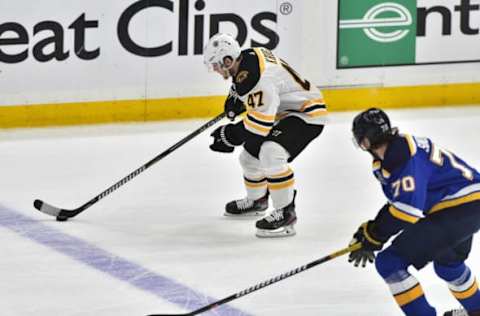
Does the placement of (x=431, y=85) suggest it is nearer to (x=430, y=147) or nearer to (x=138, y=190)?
(x=138, y=190)

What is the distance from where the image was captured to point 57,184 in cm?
760

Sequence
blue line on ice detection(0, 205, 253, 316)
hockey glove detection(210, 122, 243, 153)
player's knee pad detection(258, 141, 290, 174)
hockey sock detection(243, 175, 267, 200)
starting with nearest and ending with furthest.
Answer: blue line on ice detection(0, 205, 253, 316)
player's knee pad detection(258, 141, 290, 174)
hockey glove detection(210, 122, 243, 153)
hockey sock detection(243, 175, 267, 200)

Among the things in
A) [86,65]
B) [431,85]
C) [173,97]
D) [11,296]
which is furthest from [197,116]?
[11,296]

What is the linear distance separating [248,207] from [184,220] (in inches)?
13.0

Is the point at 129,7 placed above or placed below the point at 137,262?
above

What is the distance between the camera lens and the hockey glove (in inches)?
262

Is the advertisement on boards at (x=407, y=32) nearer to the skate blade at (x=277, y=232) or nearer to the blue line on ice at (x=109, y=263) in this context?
the skate blade at (x=277, y=232)

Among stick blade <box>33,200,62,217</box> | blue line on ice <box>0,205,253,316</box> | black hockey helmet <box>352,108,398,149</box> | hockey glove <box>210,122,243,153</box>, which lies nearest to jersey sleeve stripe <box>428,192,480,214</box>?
black hockey helmet <box>352,108,398,149</box>

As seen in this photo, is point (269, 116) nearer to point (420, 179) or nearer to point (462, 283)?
point (462, 283)

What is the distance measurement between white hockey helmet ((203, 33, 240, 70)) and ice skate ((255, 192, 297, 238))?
2.46 ft

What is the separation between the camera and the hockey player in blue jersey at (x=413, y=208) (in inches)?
183

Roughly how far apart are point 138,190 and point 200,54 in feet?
5.95

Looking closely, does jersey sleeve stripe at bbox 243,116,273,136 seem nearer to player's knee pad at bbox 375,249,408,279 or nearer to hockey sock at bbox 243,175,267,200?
hockey sock at bbox 243,175,267,200

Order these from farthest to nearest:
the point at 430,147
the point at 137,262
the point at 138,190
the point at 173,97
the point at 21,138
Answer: the point at 173,97
the point at 21,138
the point at 138,190
the point at 137,262
the point at 430,147
